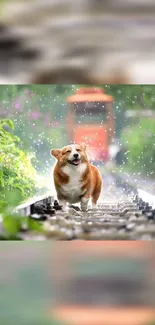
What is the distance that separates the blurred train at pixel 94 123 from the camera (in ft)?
7.88

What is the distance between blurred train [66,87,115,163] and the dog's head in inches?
0.9

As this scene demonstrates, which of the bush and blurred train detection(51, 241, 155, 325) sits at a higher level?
the bush

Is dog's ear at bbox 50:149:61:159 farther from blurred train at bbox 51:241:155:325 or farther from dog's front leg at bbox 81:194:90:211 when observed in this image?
blurred train at bbox 51:241:155:325

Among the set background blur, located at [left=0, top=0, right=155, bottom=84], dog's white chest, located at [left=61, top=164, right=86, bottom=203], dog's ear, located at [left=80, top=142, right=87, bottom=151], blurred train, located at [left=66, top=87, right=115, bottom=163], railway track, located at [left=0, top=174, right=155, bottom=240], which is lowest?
railway track, located at [left=0, top=174, right=155, bottom=240]

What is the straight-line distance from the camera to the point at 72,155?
2393 millimetres

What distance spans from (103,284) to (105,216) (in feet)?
0.75

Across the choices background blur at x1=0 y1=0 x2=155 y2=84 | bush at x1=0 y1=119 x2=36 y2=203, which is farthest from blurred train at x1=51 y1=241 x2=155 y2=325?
background blur at x1=0 y1=0 x2=155 y2=84

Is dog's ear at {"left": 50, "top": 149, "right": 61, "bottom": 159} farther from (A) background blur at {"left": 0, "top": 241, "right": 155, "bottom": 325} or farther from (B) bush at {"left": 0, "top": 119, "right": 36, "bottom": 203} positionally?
(A) background blur at {"left": 0, "top": 241, "right": 155, "bottom": 325}

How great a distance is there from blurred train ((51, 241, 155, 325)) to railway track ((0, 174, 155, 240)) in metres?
0.04

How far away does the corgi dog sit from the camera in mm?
2393

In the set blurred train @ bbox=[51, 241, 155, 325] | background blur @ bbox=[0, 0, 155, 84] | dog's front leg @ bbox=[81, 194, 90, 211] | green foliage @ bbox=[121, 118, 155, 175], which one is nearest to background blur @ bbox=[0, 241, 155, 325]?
blurred train @ bbox=[51, 241, 155, 325]

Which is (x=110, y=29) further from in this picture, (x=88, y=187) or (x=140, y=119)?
(x=88, y=187)

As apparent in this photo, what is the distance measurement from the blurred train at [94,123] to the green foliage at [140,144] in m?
0.06

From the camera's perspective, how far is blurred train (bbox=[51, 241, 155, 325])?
2.34m
